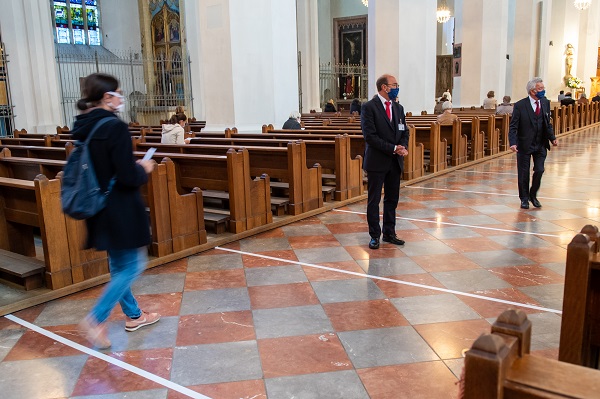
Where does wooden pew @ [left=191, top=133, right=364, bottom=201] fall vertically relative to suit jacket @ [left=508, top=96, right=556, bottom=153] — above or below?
below

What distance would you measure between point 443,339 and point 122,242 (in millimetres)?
2050

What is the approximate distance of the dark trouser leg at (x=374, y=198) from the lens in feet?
16.9

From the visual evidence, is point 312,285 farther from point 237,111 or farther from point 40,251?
point 237,111

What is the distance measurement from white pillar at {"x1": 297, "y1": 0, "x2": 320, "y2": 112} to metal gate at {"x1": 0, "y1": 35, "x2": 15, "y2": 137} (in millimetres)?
10887

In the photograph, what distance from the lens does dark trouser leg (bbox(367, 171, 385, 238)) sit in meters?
5.14

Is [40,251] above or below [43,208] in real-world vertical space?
below

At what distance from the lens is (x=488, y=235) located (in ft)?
18.5

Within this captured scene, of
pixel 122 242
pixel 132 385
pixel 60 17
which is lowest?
pixel 132 385

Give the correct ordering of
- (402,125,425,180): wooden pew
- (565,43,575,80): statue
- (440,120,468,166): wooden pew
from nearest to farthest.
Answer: (402,125,425,180): wooden pew, (440,120,468,166): wooden pew, (565,43,575,80): statue

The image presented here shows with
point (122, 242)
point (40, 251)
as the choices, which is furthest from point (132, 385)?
point (40, 251)

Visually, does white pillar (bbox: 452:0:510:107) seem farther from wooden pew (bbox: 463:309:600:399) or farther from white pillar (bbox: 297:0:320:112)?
wooden pew (bbox: 463:309:600:399)

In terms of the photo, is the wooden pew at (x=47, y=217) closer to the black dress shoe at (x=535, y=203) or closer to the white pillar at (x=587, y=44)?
the black dress shoe at (x=535, y=203)

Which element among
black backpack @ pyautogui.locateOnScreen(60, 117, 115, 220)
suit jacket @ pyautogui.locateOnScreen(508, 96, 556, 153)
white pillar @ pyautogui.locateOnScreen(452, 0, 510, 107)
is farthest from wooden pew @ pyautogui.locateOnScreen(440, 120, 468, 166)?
white pillar @ pyautogui.locateOnScreen(452, 0, 510, 107)

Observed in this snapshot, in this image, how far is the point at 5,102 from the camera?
48.4 ft
